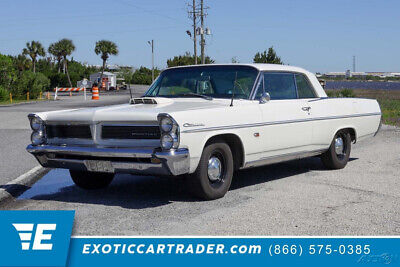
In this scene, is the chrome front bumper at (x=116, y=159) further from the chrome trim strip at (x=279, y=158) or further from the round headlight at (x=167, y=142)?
the chrome trim strip at (x=279, y=158)

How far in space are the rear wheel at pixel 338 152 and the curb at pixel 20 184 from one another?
4194 mm

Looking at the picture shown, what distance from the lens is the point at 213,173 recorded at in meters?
6.67

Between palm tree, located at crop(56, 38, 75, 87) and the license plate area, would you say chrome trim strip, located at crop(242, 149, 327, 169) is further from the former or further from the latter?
palm tree, located at crop(56, 38, 75, 87)

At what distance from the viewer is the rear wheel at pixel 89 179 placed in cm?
754

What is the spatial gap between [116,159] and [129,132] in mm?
326

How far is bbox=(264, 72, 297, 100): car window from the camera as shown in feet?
25.6

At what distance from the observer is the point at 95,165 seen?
21.2 feet

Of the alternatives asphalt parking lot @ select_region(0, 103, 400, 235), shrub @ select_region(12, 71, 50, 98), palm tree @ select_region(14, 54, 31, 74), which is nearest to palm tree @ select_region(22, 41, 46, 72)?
palm tree @ select_region(14, 54, 31, 74)

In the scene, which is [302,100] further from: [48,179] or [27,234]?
[27,234]

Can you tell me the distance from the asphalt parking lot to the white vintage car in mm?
344

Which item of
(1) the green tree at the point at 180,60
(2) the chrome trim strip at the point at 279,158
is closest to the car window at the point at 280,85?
(2) the chrome trim strip at the point at 279,158

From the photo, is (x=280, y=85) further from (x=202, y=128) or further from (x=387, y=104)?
(x=387, y=104)

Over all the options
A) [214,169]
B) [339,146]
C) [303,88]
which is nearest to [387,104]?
[339,146]

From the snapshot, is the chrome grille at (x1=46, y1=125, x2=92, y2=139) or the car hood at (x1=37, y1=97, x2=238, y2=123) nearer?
the car hood at (x1=37, y1=97, x2=238, y2=123)
